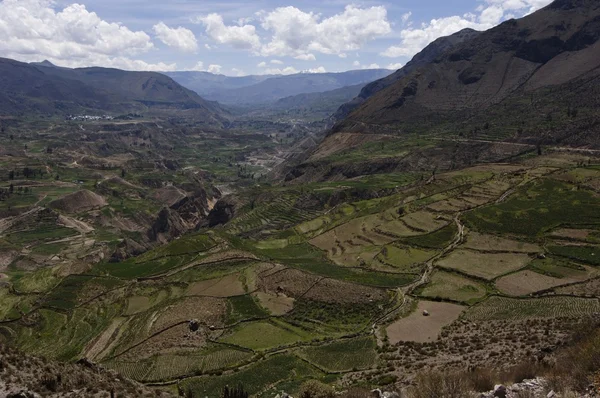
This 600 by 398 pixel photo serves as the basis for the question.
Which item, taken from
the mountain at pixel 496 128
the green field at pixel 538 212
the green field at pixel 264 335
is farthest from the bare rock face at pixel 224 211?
the green field at pixel 264 335

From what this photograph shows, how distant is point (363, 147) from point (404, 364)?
491 feet

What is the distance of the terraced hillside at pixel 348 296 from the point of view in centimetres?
3947

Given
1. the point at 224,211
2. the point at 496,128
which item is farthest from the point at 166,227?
the point at 496,128

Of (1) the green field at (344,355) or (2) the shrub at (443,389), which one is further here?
(1) the green field at (344,355)

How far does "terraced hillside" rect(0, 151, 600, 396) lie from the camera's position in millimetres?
39469

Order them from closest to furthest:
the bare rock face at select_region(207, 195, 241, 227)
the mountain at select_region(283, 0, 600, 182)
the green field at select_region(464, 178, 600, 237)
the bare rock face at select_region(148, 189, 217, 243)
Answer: the green field at select_region(464, 178, 600, 237)
the bare rock face at select_region(207, 195, 241, 227)
the bare rock face at select_region(148, 189, 217, 243)
the mountain at select_region(283, 0, 600, 182)

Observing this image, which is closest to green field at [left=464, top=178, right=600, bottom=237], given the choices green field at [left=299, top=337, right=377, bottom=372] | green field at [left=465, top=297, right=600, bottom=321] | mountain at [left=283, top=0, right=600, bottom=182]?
green field at [left=465, top=297, right=600, bottom=321]

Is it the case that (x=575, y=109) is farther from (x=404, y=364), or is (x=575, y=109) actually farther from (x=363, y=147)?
(x=404, y=364)

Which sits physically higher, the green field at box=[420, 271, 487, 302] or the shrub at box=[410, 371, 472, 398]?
the shrub at box=[410, 371, 472, 398]

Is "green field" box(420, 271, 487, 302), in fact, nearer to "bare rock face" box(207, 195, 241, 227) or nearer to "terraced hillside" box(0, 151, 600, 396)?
"terraced hillside" box(0, 151, 600, 396)

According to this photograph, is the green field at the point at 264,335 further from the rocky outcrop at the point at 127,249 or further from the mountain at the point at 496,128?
the mountain at the point at 496,128

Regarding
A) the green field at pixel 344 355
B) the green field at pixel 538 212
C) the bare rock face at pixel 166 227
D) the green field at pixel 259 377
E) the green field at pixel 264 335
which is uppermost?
the green field at pixel 538 212

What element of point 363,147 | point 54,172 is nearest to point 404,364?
point 363,147

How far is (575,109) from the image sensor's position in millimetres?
141250
